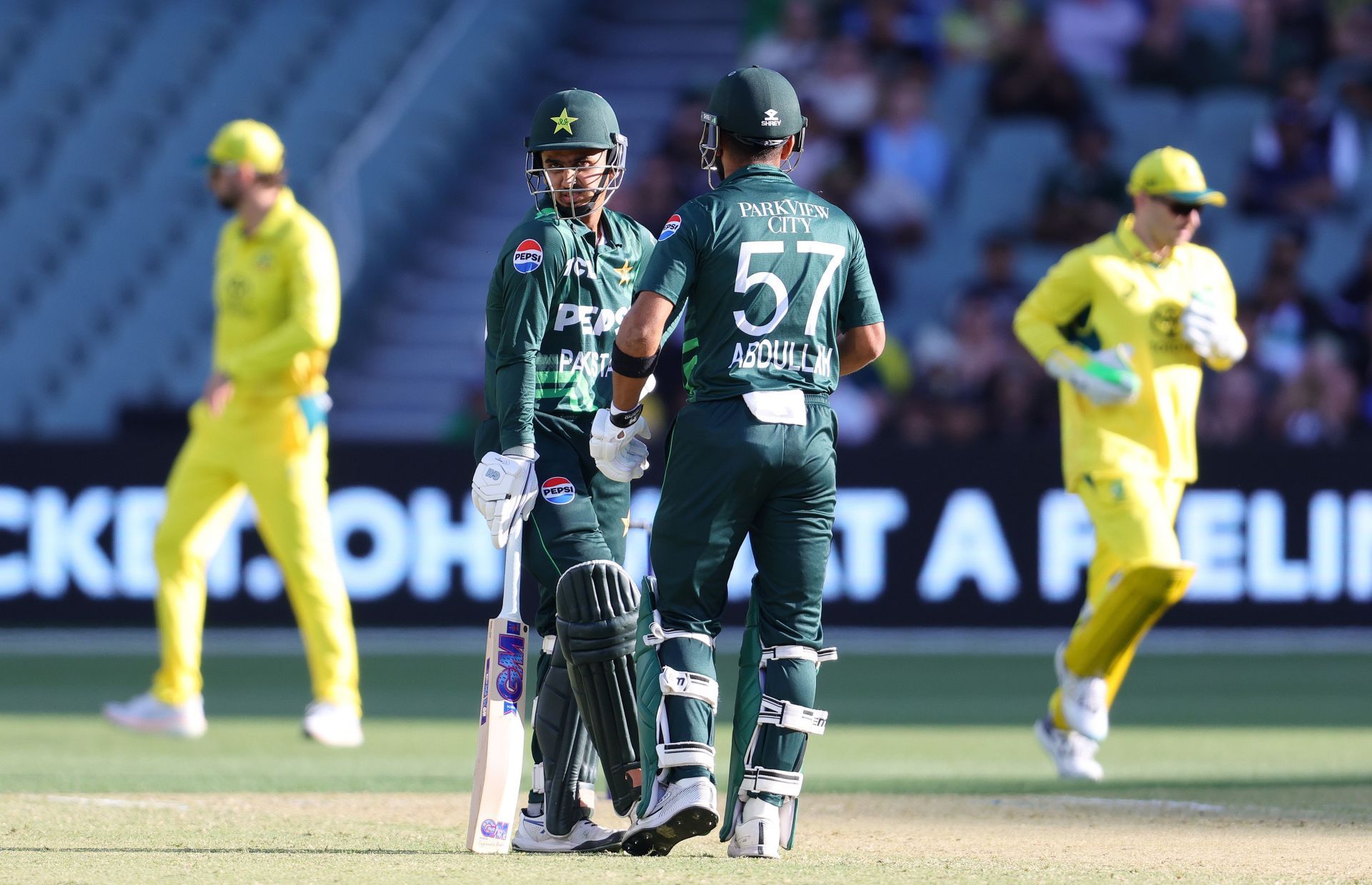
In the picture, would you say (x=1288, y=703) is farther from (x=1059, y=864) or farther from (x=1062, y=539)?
(x=1059, y=864)

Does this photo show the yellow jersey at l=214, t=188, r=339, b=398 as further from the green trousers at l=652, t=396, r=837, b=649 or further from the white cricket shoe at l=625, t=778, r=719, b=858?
the white cricket shoe at l=625, t=778, r=719, b=858

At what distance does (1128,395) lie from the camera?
7871 mm

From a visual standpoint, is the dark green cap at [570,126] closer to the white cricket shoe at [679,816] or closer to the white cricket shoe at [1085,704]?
the white cricket shoe at [679,816]

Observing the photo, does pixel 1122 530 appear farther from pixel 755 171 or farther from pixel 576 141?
pixel 576 141

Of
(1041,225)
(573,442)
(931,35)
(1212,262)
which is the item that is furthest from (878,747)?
(931,35)

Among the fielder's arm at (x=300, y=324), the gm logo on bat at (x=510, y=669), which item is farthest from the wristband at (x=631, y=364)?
the fielder's arm at (x=300, y=324)

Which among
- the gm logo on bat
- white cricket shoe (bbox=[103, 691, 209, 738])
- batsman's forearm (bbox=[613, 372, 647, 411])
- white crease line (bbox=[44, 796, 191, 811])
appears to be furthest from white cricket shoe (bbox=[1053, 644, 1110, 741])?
white cricket shoe (bbox=[103, 691, 209, 738])

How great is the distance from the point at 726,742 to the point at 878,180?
7.53 meters

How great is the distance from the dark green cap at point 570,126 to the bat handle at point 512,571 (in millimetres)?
1035

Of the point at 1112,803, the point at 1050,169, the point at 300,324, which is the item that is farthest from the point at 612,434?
the point at 1050,169

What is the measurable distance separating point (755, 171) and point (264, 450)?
12.3 ft

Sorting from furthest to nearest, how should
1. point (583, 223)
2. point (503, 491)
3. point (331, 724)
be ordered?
point (331, 724)
point (583, 223)
point (503, 491)

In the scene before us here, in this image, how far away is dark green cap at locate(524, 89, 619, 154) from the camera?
5816 millimetres

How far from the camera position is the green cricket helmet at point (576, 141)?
19.1ft
